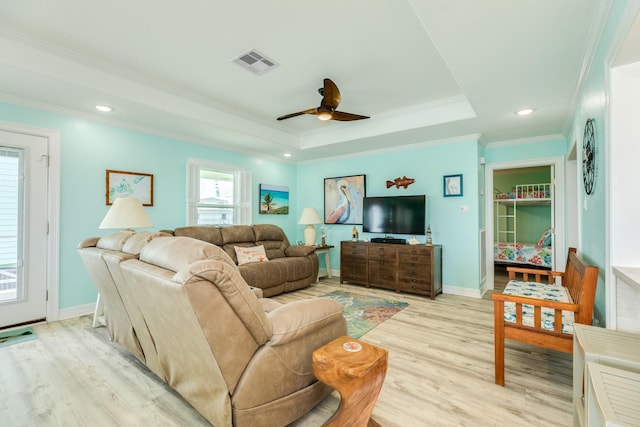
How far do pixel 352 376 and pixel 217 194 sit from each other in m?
4.13

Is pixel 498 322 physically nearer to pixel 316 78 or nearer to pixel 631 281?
pixel 631 281

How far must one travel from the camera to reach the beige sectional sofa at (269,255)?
3.96 meters

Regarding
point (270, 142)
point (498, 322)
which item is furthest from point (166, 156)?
point (498, 322)

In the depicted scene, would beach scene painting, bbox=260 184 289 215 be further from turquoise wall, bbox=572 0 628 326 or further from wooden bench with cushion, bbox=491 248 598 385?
turquoise wall, bbox=572 0 628 326

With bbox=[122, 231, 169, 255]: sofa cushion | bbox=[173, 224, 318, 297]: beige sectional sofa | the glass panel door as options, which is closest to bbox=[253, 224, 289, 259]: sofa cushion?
bbox=[173, 224, 318, 297]: beige sectional sofa

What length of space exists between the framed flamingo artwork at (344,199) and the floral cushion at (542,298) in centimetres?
279

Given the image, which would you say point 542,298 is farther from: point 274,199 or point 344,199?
point 274,199

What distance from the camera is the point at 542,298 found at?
8.10ft

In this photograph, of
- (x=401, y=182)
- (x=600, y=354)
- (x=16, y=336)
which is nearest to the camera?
(x=600, y=354)

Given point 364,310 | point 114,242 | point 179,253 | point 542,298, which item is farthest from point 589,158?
point 114,242

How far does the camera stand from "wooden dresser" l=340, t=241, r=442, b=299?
4129 mm

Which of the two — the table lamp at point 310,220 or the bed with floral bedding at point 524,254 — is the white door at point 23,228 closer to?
the table lamp at point 310,220

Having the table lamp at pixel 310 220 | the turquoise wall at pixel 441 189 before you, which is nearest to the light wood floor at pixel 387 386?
the turquoise wall at pixel 441 189

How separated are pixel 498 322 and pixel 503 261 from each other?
5099 mm
